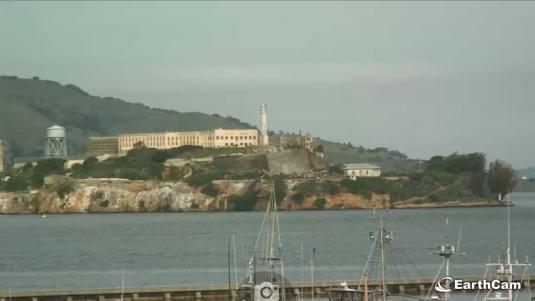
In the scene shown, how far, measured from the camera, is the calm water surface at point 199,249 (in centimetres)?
10038

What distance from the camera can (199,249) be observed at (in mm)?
132625

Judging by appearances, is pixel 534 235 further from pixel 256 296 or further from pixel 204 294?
pixel 256 296

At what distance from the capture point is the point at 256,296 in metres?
65.9

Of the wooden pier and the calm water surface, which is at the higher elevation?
the calm water surface

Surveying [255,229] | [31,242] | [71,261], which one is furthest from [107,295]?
[255,229]

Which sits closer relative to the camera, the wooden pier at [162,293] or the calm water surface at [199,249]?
the wooden pier at [162,293]

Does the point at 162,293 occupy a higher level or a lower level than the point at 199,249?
lower

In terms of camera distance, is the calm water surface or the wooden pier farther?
the calm water surface

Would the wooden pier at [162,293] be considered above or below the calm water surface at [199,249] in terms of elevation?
below

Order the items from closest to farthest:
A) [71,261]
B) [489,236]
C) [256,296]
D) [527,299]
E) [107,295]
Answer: [256,296]
[527,299]
[107,295]
[71,261]
[489,236]

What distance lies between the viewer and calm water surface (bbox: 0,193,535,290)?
329 ft

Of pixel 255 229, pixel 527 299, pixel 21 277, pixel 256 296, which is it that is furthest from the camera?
pixel 255 229

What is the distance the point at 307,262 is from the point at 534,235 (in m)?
49.8

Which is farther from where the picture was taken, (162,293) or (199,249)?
(199,249)
